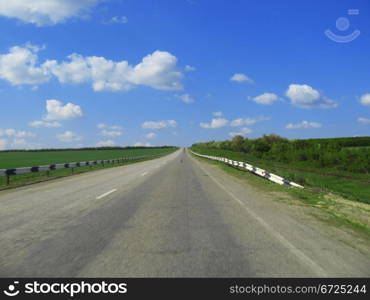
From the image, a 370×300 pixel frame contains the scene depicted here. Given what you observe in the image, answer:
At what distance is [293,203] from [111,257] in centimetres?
703

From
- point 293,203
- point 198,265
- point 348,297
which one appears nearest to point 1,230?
point 198,265

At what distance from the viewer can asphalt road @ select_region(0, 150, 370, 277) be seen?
13.0 ft

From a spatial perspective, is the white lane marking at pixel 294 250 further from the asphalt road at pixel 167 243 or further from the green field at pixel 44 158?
the green field at pixel 44 158

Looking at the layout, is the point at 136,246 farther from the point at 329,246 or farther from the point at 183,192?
the point at 183,192

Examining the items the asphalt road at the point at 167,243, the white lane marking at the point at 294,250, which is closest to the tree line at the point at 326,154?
the asphalt road at the point at 167,243

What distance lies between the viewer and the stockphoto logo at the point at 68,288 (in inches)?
136

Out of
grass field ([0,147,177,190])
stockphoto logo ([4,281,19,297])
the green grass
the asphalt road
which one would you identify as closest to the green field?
grass field ([0,147,177,190])

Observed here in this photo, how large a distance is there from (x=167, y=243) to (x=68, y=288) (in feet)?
6.37

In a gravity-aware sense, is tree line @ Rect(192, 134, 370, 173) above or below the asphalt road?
above

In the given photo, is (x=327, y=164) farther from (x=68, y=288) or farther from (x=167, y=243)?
(x=68, y=288)

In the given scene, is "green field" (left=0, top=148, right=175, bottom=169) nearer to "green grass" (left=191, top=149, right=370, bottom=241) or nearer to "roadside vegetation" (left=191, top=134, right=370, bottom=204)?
"roadside vegetation" (left=191, top=134, right=370, bottom=204)

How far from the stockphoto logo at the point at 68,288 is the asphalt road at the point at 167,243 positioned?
0.18 meters

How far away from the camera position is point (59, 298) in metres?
3.37

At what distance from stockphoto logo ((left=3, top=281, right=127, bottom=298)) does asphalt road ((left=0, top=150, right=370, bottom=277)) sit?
183 millimetres
